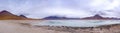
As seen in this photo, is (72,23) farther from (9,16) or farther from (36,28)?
(9,16)

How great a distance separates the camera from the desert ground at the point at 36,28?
399cm

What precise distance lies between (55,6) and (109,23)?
65 centimetres

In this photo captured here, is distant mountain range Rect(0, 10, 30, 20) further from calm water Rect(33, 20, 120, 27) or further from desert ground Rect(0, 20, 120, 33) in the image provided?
calm water Rect(33, 20, 120, 27)

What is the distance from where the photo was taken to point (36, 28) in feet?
13.2

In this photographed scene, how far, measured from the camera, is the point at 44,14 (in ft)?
13.3

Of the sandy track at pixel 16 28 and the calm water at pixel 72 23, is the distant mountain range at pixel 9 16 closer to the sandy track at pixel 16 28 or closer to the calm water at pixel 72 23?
the sandy track at pixel 16 28

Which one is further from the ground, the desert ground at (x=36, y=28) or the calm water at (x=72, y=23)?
the calm water at (x=72, y=23)

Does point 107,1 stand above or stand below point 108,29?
above

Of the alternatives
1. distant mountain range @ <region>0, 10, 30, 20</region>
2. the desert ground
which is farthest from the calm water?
distant mountain range @ <region>0, 10, 30, 20</region>

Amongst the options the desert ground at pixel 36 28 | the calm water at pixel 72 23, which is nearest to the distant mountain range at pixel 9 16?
the desert ground at pixel 36 28

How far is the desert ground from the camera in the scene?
13.1ft

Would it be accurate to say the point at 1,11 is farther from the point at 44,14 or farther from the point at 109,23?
the point at 109,23

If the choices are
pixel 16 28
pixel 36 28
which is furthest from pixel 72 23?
pixel 16 28

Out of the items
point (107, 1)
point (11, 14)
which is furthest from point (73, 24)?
point (11, 14)
